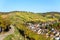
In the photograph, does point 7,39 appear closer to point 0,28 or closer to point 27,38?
point 0,28

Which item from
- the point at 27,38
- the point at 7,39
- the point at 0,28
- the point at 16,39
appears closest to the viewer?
the point at 7,39

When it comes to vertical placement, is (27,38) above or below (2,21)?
below

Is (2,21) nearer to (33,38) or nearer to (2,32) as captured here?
(2,32)

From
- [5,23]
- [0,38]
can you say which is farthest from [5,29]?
[0,38]

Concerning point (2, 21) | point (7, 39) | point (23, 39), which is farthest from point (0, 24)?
point (7, 39)

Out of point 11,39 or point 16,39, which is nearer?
point 11,39

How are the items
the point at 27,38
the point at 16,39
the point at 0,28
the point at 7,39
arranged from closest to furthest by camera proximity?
the point at 7,39 → the point at 16,39 → the point at 0,28 → the point at 27,38

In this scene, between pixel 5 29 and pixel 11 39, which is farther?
pixel 5 29

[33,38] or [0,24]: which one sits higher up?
[0,24]

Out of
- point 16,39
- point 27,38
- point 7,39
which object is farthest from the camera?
point 27,38
